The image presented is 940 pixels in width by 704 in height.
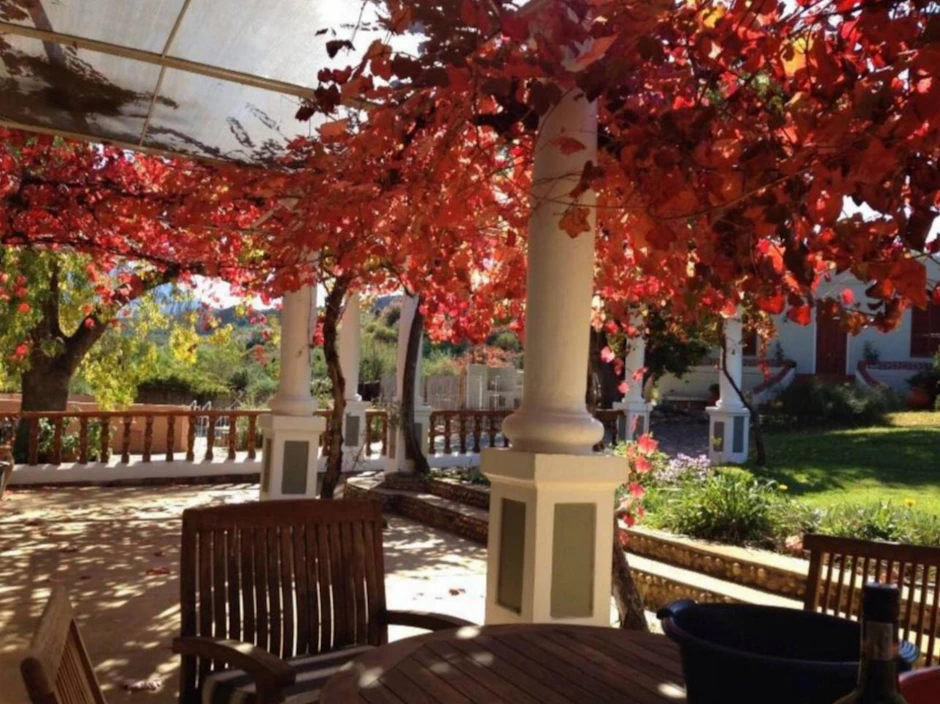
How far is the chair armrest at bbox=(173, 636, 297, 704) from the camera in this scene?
1972 millimetres

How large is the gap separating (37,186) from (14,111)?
1.11 m

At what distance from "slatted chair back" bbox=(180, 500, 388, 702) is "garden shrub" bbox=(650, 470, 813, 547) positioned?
396 centimetres

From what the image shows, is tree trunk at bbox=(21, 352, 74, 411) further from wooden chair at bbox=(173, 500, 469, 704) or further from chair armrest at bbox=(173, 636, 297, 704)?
chair armrest at bbox=(173, 636, 297, 704)

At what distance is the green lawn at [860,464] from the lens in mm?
8328

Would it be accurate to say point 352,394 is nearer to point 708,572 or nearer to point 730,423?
point 730,423

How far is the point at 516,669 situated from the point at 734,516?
4746 mm

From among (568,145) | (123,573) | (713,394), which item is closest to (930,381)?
(713,394)

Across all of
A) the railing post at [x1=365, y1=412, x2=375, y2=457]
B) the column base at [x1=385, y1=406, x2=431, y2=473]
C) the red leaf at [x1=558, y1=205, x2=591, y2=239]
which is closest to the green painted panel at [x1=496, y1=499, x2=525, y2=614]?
the red leaf at [x1=558, y1=205, x2=591, y2=239]

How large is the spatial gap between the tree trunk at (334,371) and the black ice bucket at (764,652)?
18.5 feet

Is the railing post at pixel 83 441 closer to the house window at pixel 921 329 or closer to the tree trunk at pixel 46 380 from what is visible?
the tree trunk at pixel 46 380

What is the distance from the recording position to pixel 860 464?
1059 centimetres

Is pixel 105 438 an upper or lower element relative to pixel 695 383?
lower

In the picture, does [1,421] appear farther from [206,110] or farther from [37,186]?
[206,110]

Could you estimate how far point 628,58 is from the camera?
2.24 m
